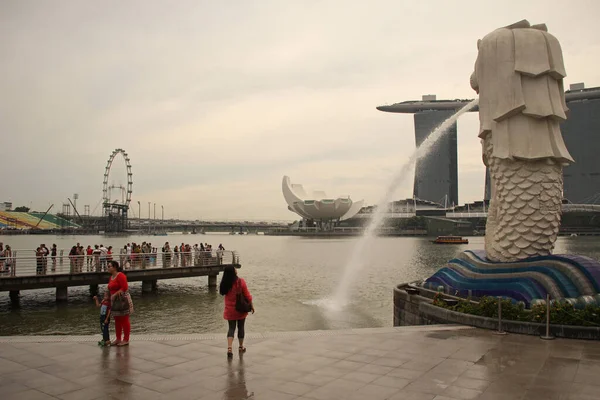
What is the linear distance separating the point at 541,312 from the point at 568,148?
146 metres

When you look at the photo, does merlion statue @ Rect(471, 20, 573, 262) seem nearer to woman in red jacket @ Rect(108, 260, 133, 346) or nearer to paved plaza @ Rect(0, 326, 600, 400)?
paved plaza @ Rect(0, 326, 600, 400)

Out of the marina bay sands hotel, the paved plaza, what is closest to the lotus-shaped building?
the marina bay sands hotel

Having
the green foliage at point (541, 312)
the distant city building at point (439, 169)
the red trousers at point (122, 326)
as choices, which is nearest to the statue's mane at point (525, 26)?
the green foliage at point (541, 312)

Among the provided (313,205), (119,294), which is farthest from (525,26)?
(313,205)

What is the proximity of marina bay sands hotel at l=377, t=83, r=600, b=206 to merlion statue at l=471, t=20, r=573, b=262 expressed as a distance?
111 meters

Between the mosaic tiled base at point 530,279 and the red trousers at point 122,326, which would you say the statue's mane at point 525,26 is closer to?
the mosaic tiled base at point 530,279

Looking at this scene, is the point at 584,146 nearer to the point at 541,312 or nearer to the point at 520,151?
the point at 520,151

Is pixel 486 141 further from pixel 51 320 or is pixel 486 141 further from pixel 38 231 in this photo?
pixel 38 231

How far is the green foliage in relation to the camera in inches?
310

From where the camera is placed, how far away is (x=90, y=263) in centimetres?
1958

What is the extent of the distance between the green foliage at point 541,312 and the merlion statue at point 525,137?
8.37ft

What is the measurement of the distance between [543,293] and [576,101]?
157 m

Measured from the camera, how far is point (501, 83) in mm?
11281

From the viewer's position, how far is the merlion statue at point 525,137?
10.9 m
